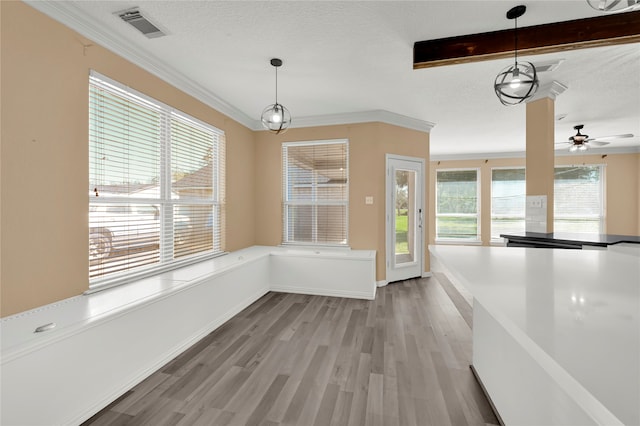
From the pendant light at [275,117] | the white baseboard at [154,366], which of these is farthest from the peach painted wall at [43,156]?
the pendant light at [275,117]

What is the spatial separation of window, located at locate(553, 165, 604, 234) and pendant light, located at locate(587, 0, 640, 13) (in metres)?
7.59

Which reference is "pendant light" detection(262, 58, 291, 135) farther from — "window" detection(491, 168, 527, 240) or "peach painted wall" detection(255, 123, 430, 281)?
"window" detection(491, 168, 527, 240)

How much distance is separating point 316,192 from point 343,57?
2.32 metres

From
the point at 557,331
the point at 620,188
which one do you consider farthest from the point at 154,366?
the point at 620,188

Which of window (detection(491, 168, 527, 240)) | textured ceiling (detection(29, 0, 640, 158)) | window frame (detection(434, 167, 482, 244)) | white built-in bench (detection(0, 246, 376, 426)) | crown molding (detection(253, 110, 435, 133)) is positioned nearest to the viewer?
white built-in bench (detection(0, 246, 376, 426))

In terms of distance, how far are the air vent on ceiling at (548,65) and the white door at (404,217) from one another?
2.12 metres

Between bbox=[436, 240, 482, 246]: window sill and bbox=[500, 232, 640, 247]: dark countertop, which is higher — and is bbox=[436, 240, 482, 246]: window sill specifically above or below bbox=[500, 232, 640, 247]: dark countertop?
below

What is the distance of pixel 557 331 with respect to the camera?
664 mm

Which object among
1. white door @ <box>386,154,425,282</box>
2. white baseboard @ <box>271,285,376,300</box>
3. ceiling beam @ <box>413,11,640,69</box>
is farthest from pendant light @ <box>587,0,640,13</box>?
white baseboard @ <box>271,285,376,300</box>

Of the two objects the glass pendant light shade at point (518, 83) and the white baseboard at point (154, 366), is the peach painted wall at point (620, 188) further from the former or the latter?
the white baseboard at point (154, 366)

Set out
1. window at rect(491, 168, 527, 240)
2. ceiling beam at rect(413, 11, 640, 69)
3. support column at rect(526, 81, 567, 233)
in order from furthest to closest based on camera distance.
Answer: window at rect(491, 168, 527, 240)
support column at rect(526, 81, 567, 233)
ceiling beam at rect(413, 11, 640, 69)

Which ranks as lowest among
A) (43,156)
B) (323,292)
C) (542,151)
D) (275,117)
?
(323,292)

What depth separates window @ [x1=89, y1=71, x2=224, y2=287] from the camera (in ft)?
7.80

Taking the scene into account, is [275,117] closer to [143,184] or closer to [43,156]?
[143,184]
